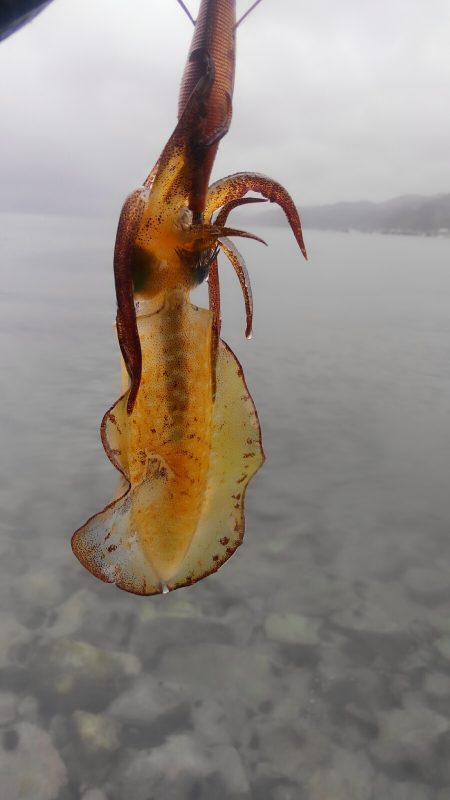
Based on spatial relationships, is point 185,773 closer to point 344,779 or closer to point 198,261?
point 344,779

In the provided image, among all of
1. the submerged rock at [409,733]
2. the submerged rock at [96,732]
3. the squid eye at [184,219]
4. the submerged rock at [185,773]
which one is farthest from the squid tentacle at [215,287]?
the submerged rock at [409,733]

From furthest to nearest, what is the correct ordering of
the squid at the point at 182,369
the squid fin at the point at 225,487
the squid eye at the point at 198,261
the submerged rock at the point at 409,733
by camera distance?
1. the submerged rock at the point at 409,733
2. the squid fin at the point at 225,487
3. the squid eye at the point at 198,261
4. the squid at the point at 182,369

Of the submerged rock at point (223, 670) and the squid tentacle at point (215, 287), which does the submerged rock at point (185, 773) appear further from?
the squid tentacle at point (215, 287)

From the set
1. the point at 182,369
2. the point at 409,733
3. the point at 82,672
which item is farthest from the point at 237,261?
the point at 82,672

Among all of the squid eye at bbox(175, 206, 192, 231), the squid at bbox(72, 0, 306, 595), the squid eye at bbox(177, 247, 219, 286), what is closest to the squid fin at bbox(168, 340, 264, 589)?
the squid at bbox(72, 0, 306, 595)

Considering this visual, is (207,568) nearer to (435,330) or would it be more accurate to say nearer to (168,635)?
(168,635)

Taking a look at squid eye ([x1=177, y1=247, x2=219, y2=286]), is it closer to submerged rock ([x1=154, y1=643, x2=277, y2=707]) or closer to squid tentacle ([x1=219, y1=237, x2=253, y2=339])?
squid tentacle ([x1=219, y1=237, x2=253, y2=339])
